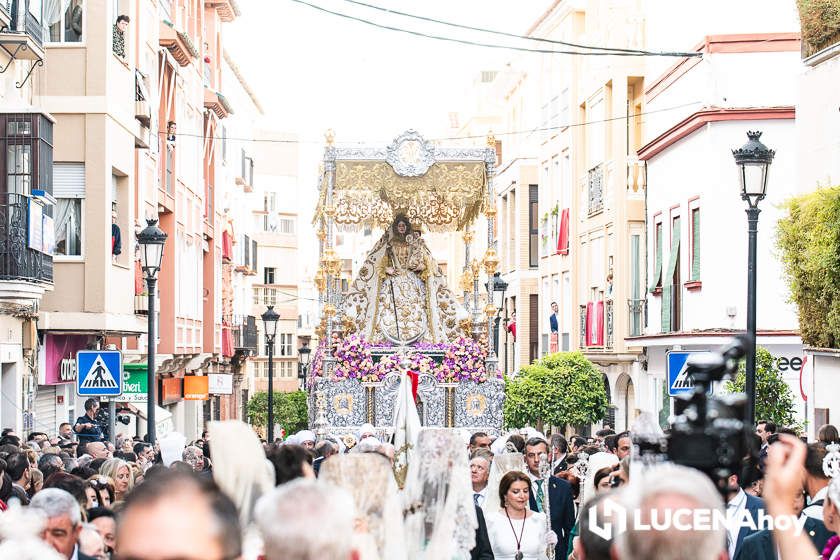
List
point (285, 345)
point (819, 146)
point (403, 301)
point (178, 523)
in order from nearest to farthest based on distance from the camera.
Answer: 1. point (178, 523)
2. point (819, 146)
3. point (403, 301)
4. point (285, 345)

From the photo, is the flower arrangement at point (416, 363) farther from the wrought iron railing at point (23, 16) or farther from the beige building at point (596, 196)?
the beige building at point (596, 196)

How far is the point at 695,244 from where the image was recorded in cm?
3081

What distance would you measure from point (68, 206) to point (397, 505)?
18.5m

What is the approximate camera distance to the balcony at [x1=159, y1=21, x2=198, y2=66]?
115 feet

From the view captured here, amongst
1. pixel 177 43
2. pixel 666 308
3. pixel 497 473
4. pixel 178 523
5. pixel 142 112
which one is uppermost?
pixel 177 43

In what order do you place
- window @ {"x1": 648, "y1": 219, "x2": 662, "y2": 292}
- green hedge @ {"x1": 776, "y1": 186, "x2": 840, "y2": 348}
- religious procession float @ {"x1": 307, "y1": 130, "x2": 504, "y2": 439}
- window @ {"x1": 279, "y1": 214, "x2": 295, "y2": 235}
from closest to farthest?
green hedge @ {"x1": 776, "y1": 186, "x2": 840, "y2": 348} → religious procession float @ {"x1": 307, "y1": 130, "x2": 504, "y2": 439} → window @ {"x1": 648, "y1": 219, "x2": 662, "y2": 292} → window @ {"x1": 279, "y1": 214, "x2": 295, "y2": 235}

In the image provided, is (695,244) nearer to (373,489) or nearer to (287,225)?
(373,489)

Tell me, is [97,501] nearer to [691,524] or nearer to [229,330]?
[691,524]

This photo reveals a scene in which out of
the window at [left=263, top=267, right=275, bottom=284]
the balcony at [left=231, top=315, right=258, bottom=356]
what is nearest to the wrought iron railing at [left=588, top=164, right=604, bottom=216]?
the balcony at [left=231, top=315, right=258, bottom=356]

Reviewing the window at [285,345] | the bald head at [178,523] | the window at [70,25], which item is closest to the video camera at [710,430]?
the bald head at [178,523]

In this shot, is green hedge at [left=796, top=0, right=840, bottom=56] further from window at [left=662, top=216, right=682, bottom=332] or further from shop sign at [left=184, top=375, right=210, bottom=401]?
shop sign at [left=184, top=375, right=210, bottom=401]

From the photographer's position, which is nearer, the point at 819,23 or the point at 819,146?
the point at 819,23

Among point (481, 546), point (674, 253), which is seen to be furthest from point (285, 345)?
point (481, 546)

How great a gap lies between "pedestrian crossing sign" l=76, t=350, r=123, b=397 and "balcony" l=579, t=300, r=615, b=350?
2105 centimetres
